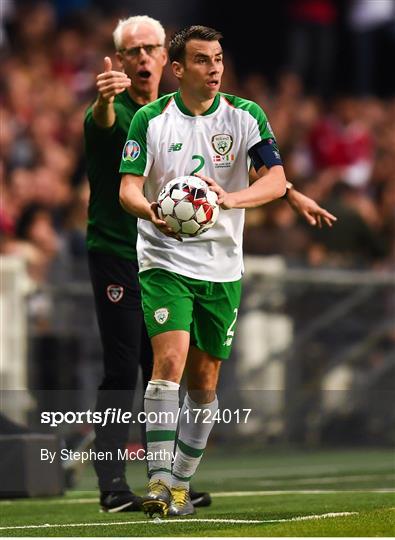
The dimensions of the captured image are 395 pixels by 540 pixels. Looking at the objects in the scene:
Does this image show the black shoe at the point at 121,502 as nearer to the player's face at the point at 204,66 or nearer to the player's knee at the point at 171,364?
the player's knee at the point at 171,364

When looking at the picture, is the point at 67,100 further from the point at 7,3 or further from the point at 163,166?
the point at 163,166

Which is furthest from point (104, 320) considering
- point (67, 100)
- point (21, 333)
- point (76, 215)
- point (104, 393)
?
point (67, 100)

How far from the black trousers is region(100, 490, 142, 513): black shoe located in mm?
94

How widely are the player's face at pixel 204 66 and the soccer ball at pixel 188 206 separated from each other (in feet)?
1.78

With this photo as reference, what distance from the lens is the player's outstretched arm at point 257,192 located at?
7852mm

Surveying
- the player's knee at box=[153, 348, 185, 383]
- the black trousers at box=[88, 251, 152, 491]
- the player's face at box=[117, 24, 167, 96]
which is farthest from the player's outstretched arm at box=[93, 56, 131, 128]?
Answer: the player's knee at box=[153, 348, 185, 383]

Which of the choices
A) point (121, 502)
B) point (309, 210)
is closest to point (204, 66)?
point (309, 210)

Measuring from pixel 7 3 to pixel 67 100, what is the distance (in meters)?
1.88

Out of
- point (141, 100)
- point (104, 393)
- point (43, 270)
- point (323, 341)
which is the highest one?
point (141, 100)

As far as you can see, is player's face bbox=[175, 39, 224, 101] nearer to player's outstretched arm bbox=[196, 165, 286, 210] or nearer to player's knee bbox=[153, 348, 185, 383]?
player's outstretched arm bbox=[196, 165, 286, 210]

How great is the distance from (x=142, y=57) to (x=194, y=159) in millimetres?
1272

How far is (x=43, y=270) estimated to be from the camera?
559 inches

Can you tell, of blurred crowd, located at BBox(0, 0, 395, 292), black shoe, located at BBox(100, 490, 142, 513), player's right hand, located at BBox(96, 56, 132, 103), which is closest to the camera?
player's right hand, located at BBox(96, 56, 132, 103)

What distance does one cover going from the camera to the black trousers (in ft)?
30.5
